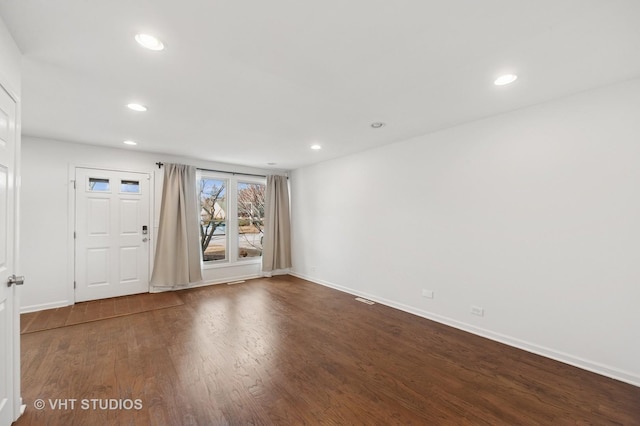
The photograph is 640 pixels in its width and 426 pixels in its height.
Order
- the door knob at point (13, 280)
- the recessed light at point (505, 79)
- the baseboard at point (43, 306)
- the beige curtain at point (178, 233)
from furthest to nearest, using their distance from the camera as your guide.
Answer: the beige curtain at point (178, 233) → the baseboard at point (43, 306) → the recessed light at point (505, 79) → the door knob at point (13, 280)

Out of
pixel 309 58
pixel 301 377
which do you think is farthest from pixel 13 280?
pixel 309 58

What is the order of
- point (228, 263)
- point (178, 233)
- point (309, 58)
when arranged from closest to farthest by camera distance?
point (309, 58) < point (178, 233) < point (228, 263)

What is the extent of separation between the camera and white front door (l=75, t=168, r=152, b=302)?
421 centimetres

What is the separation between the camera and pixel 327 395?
2066 mm

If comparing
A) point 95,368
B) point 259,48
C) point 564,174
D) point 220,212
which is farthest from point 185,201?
point 564,174

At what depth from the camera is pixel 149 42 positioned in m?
1.78

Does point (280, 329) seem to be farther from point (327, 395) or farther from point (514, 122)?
point (514, 122)

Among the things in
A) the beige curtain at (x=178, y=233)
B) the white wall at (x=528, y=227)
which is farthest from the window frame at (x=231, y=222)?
the white wall at (x=528, y=227)

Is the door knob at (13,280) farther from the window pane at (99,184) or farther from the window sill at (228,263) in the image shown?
the window sill at (228,263)

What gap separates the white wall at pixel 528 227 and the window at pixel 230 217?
290 centimetres

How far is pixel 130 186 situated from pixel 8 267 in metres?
3.30

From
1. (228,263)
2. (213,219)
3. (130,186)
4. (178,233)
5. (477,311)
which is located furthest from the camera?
(228,263)

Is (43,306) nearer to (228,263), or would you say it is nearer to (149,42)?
(228,263)

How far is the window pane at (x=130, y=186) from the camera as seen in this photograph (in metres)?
4.55
